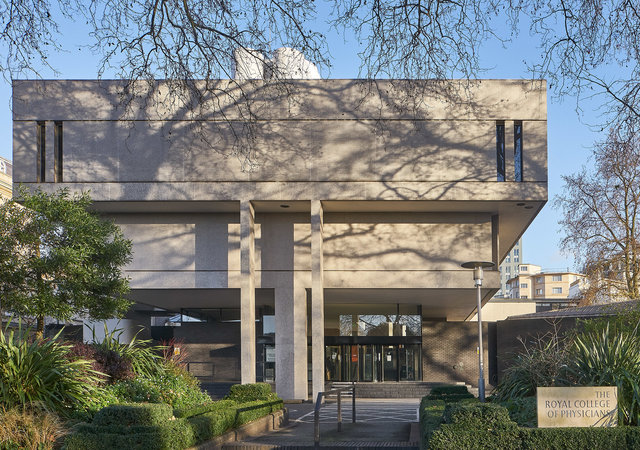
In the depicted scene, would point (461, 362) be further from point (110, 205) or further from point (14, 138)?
point (14, 138)

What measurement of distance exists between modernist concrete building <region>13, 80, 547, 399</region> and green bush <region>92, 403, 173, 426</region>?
14.9 m

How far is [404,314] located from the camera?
34688mm

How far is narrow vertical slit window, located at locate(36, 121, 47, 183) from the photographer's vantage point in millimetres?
26531

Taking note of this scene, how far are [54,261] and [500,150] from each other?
16138 millimetres

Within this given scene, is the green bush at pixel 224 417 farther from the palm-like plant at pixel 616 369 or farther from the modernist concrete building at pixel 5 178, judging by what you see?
the modernist concrete building at pixel 5 178

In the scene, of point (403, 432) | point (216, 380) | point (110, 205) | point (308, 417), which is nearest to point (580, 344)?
point (403, 432)

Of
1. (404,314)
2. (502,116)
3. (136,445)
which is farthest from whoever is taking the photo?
(404,314)

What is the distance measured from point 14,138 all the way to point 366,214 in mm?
13369

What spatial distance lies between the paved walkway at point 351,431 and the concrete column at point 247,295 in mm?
2339

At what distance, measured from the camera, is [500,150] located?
26469 millimetres

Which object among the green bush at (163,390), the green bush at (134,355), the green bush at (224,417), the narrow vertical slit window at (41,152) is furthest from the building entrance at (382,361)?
the green bush at (134,355)

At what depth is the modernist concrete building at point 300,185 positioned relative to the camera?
26.1 metres

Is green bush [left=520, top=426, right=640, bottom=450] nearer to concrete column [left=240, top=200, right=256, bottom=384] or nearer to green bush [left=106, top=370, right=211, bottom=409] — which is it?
green bush [left=106, top=370, right=211, bottom=409]

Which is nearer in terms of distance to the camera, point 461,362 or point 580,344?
point 580,344
